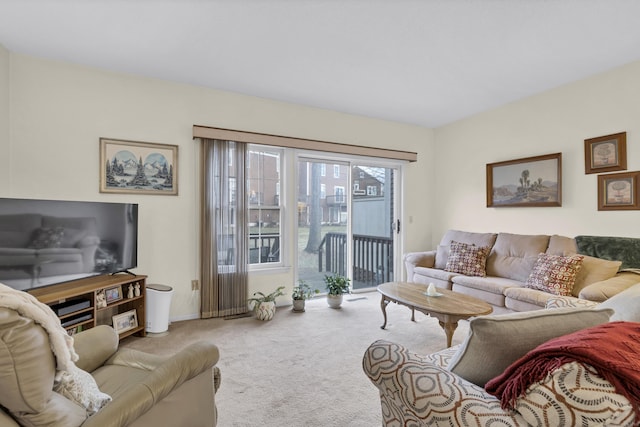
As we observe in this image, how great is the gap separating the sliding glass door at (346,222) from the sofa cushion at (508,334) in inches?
123

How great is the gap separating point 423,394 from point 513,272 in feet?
10.0

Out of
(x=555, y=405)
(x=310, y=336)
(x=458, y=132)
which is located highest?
(x=458, y=132)

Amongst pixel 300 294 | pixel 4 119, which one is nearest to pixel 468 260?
pixel 300 294

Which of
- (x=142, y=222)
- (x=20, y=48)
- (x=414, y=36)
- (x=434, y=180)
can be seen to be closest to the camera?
(x=414, y=36)

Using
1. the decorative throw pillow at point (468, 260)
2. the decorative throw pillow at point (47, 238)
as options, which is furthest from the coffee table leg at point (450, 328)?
the decorative throw pillow at point (47, 238)

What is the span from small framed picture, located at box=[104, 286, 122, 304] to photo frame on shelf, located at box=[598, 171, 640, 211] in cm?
465

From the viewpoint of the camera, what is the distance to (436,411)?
3.06 feet

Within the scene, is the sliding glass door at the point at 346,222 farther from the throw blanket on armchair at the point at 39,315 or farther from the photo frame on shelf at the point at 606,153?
the throw blanket on armchair at the point at 39,315

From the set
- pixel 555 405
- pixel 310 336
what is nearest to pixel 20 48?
pixel 310 336

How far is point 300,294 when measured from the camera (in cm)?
373

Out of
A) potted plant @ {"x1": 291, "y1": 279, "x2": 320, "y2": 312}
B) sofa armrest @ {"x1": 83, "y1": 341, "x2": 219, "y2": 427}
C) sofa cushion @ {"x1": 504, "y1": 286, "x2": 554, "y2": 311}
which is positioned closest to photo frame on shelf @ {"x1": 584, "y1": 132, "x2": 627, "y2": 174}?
sofa cushion @ {"x1": 504, "y1": 286, "x2": 554, "y2": 311}

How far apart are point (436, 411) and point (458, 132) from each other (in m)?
4.48

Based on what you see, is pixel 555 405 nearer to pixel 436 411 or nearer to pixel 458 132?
pixel 436 411

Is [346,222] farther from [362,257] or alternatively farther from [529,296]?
[529,296]
